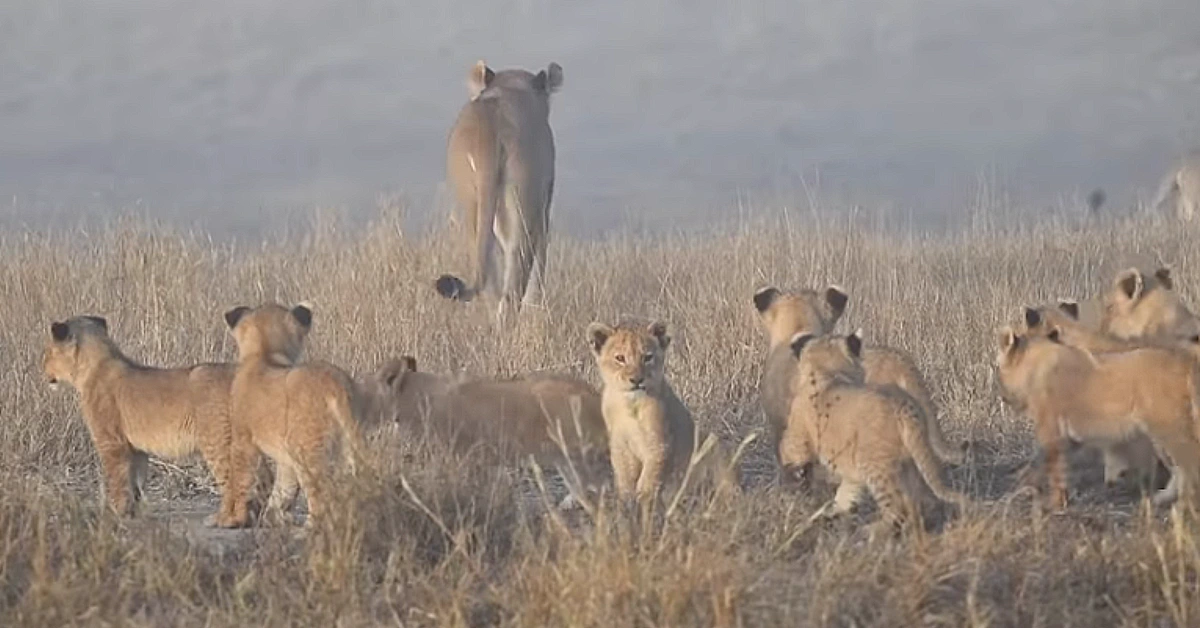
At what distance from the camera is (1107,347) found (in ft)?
22.9

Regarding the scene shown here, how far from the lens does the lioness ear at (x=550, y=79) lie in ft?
37.4

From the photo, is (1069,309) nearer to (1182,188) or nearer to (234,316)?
(234,316)

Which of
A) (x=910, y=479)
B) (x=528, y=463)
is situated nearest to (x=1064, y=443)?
(x=910, y=479)

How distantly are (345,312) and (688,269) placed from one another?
3.17 meters

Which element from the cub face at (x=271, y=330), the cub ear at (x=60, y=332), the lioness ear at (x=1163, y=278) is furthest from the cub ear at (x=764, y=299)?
the cub ear at (x=60, y=332)

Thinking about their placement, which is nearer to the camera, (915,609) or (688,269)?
(915,609)

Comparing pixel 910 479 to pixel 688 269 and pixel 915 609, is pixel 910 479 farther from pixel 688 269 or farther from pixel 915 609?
pixel 688 269

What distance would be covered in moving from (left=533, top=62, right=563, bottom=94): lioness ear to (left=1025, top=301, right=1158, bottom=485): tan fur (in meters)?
4.61

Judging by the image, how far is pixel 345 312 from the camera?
34.9 ft

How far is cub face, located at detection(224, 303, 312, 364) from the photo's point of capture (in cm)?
648

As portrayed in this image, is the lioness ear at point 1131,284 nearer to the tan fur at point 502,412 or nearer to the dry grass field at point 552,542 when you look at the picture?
the dry grass field at point 552,542

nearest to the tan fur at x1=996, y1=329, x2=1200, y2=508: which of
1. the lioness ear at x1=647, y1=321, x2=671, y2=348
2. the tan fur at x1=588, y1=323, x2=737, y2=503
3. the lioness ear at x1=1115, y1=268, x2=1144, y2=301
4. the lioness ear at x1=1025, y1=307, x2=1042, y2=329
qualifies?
the lioness ear at x1=1025, y1=307, x2=1042, y2=329

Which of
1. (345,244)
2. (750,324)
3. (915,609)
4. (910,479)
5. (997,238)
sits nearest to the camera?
(915,609)

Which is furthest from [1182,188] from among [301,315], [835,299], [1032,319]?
[301,315]
